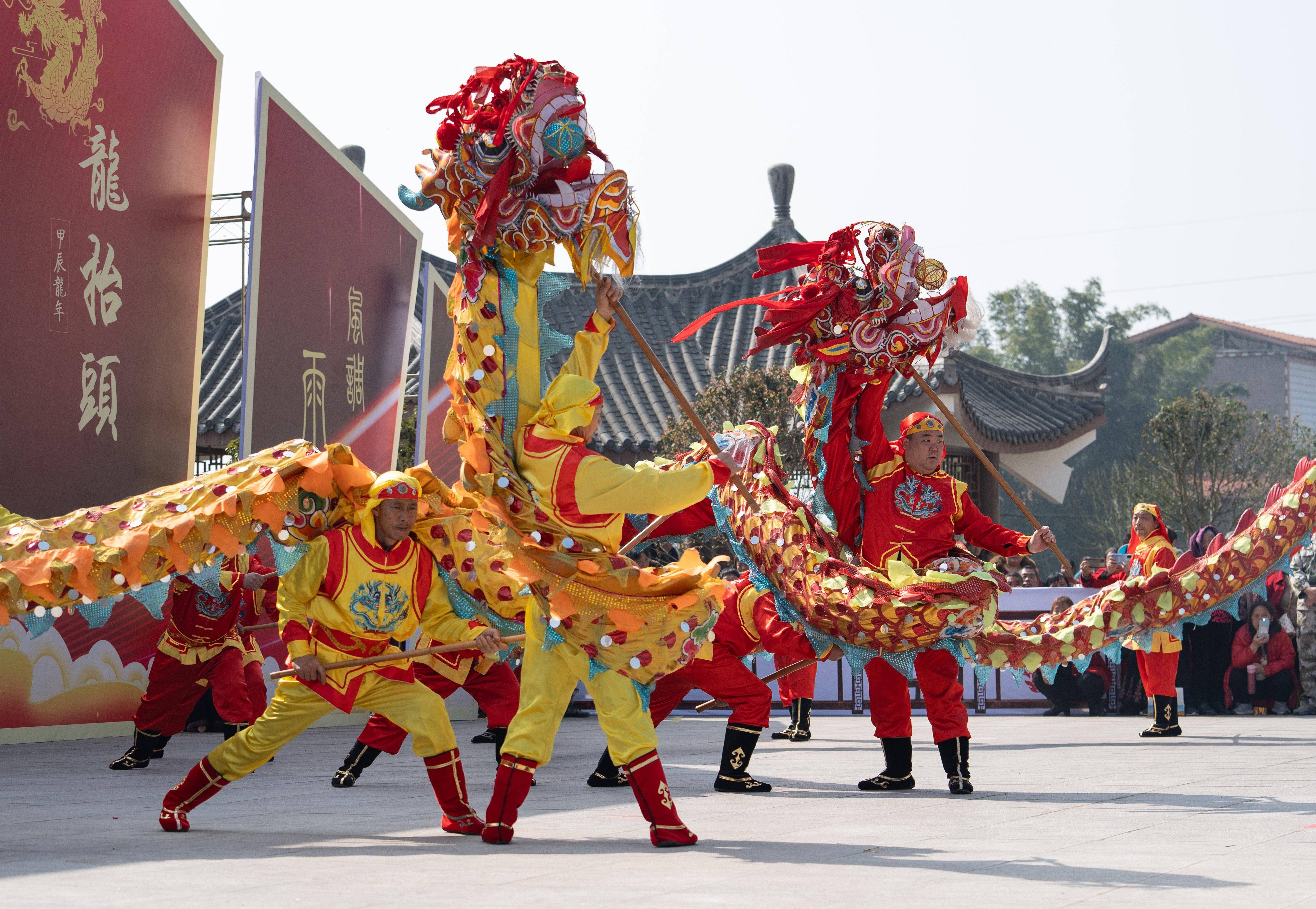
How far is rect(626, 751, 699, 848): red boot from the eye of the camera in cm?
440

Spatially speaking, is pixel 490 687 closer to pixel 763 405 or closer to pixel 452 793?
pixel 452 793

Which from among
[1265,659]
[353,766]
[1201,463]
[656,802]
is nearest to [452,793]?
[656,802]

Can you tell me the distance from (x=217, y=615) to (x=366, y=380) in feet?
10.7

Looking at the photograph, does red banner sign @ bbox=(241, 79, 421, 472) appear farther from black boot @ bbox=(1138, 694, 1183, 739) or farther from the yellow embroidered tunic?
black boot @ bbox=(1138, 694, 1183, 739)

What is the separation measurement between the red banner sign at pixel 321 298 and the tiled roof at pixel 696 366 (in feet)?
9.29

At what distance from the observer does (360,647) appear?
16.5 ft

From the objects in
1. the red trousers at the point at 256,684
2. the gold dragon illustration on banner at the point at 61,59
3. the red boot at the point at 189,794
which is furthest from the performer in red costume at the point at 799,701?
the gold dragon illustration on banner at the point at 61,59

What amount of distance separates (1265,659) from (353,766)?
6955 millimetres

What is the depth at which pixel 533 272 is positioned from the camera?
4.80m

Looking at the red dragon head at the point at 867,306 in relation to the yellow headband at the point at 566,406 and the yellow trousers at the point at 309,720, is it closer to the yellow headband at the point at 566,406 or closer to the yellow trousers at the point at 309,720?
the yellow headband at the point at 566,406

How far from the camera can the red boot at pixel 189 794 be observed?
4879 millimetres

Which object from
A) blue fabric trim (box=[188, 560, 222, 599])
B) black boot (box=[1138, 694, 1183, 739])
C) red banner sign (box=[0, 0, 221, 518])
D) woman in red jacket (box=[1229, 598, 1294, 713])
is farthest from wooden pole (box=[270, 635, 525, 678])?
woman in red jacket (box=[1229, 598, 1294, 713])

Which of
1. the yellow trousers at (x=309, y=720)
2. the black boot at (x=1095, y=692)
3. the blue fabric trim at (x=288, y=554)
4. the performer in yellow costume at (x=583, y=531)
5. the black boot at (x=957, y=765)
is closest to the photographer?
the performer in yellow costume at (x=583, y=531)

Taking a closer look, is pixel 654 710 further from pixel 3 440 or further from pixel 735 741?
pixel 3 440
